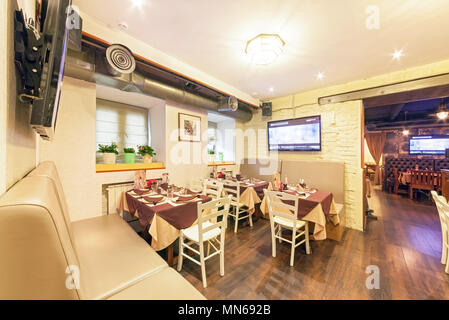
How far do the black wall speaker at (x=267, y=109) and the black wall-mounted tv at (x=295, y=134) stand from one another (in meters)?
0.24

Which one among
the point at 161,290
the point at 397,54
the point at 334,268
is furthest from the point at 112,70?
the point at 397,54

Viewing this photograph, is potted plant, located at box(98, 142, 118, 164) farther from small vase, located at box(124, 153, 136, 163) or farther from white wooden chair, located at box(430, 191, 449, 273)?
Result: white wooden chair, located at box(430, 191, 449, 273)

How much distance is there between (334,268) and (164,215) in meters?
2.07

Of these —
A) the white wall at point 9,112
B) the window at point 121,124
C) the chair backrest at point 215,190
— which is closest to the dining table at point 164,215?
the chair backrest at point 215,190

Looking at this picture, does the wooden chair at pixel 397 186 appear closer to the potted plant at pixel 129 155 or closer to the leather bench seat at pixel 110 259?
the leather bench seat at pixel 110 259

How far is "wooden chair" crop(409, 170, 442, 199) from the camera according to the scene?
4820 millimetres

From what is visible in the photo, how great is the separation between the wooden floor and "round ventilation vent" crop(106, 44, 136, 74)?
2453 mm

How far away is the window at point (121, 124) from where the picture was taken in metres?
2.85

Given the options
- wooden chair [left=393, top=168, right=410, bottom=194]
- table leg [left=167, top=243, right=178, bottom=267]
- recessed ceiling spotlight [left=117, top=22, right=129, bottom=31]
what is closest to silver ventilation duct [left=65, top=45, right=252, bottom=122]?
recessed ceiling spotlight [left=117, top=22, right=129, bottom=31]

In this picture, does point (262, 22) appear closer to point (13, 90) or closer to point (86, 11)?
point (86, 11)

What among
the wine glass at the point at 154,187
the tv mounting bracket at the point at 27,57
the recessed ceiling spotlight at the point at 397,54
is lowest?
the wine glass at the point at 154,187

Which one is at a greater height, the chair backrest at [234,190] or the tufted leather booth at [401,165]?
the tufted leather booth at [401,165]

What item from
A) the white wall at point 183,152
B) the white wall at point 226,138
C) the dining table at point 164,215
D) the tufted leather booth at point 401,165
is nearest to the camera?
the dining table at point 164,215
